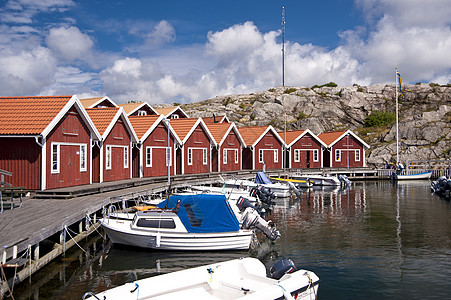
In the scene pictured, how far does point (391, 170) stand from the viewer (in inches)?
2245

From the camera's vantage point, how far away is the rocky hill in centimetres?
6512

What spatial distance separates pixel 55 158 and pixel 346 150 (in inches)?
1776

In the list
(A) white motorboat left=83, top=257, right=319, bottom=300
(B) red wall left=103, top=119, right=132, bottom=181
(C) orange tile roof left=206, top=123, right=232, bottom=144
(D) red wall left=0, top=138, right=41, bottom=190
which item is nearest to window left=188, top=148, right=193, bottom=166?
(C) orange tile roof left=206, top=123, right=232, bottom=144

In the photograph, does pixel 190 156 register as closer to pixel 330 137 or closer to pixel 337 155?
pixel 330 137

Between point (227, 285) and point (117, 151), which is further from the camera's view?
point (117, 151)

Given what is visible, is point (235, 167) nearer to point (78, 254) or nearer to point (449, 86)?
point (78, 254)

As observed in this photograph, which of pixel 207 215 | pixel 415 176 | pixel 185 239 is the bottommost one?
pixel 185 239

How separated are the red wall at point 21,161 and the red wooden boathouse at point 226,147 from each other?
78.3 feet

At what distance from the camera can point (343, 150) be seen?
58.5 metres

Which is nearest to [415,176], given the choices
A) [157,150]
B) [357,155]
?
[357,155]

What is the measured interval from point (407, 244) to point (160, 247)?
11.4m

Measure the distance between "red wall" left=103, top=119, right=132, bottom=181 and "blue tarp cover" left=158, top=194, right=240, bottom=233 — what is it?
13664 mm

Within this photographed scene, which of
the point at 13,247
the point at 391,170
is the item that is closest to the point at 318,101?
the point at 391,170

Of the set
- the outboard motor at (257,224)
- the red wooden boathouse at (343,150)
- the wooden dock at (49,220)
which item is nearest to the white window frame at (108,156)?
the wooden dock at (49,220)
